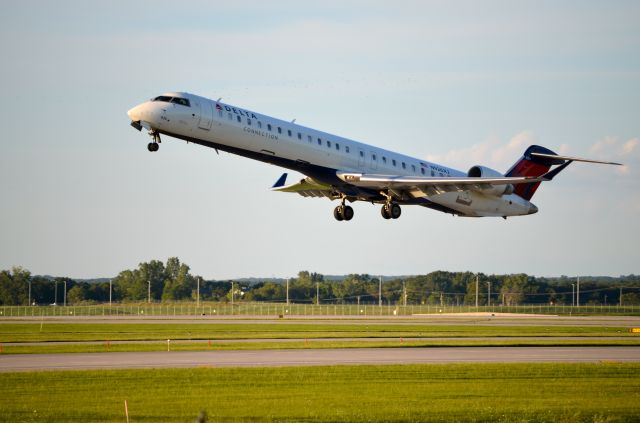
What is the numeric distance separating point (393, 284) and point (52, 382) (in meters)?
140

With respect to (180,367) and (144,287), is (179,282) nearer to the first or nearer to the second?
(144,287)

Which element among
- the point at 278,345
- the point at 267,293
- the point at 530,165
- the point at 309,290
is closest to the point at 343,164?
the point at 278,345

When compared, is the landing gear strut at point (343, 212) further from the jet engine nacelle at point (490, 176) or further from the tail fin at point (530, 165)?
the tail fin at point (530, 165)

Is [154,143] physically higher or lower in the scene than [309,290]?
higher

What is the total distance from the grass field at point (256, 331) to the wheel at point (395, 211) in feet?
24.3

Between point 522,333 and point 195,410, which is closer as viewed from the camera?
point 195,410

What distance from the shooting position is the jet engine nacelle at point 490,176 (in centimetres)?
4781

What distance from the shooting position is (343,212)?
45.8m

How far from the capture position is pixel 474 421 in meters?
21.7

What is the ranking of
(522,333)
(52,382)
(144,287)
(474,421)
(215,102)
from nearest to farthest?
(474,421) < (52,382) < (215,102) < (522,333) < (144,287)

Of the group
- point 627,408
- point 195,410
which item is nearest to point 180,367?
point 195,410

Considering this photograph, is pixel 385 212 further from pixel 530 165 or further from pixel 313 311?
pixel 313 311

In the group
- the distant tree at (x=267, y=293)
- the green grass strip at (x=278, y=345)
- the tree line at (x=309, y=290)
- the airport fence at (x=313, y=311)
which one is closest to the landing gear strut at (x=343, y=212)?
the green grass strip at (x=278, y=345)

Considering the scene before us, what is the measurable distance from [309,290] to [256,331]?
3846 inches
